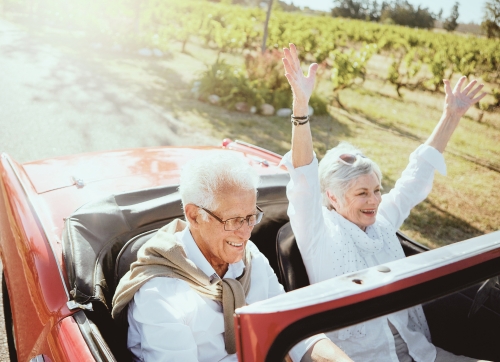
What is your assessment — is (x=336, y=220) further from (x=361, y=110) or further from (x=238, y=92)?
(x=361, y=110)

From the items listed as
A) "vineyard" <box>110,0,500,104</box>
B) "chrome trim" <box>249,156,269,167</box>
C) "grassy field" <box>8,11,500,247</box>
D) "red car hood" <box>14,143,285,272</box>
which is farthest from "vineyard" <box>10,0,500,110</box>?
"red car hood" <box>14,143,285,272</box>

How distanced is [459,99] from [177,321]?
2229mm

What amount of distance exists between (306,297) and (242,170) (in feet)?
2.67

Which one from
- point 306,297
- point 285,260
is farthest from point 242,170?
point 306,297

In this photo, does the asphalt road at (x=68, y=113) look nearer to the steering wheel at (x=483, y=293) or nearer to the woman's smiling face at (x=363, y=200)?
the woman's smiling face at (x=363, y=200)

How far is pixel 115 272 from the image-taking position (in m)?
2.05

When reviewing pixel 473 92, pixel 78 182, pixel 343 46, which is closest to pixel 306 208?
pixel 78 182

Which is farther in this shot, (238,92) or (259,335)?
(238,92)

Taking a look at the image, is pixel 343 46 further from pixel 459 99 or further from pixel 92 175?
pixel 92 175

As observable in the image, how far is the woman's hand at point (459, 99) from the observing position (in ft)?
9.43

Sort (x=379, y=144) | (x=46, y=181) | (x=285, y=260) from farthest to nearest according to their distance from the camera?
(x=379, y=144)
(x=46, y=181)
(x=285, y=260)

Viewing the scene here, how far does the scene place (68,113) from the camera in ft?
23.6

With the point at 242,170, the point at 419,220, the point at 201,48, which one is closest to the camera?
the point at 242,170

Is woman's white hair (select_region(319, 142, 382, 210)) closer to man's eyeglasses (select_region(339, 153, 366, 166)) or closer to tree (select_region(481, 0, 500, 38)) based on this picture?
man's eyeglasses (select_region(339, 153, 366, 166))
